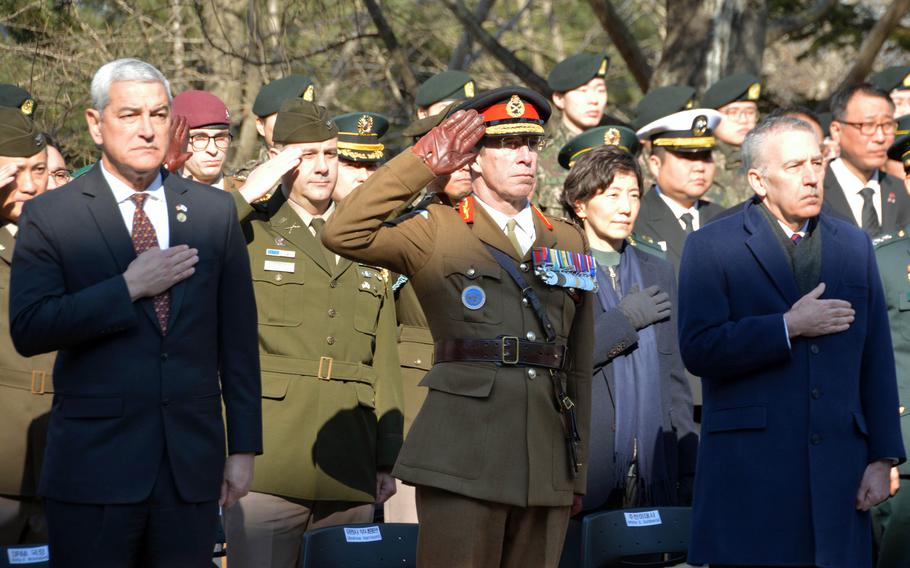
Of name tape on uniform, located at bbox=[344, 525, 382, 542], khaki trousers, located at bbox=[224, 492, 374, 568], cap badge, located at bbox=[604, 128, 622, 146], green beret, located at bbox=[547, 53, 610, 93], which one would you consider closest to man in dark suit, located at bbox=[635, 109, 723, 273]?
cap badge, located at bbox=[604, 128, 622, 146]

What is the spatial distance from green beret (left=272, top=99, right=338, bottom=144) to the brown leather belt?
5.39ft

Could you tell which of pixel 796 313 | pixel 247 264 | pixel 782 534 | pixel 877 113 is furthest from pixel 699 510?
pixel 877 113

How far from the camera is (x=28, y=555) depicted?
4.35m

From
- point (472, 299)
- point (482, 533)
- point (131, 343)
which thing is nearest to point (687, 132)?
point (472, 299)

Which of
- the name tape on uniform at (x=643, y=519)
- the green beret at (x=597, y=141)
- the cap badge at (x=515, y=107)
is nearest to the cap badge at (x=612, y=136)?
the green beret at (x=597, y=141)

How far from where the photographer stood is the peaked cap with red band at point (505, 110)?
4.45m

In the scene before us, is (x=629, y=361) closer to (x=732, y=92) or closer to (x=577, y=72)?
(x=577, y=72)

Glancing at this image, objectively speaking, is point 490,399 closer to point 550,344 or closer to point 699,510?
point 550,344

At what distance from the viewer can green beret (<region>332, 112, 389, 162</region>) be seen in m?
6.46

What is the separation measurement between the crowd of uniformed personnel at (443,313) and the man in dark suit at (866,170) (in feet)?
0.04

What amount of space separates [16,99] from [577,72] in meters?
3.40

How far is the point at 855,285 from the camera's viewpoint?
15.9 ft

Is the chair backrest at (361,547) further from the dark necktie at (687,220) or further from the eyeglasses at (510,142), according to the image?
the dark necktie at (687,220)

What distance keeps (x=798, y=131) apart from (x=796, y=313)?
0.66 meters
